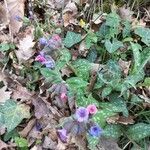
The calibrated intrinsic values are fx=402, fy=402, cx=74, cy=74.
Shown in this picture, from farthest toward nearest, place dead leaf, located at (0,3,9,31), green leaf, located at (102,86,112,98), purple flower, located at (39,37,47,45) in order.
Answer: dead leaf, located at (0,3,9,31), purple flower, located at (39,37,47,45), green leaf, located at (102,86,112,98)

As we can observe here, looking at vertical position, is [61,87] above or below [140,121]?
above

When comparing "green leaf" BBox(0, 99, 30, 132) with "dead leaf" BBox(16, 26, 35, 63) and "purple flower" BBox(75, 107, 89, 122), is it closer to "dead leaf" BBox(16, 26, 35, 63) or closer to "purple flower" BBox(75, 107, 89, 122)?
"dead leaf" BBox(16, 26, 35, 63)

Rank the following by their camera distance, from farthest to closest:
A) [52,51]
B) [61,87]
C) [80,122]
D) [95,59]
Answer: [95,59] < [52,51] < [61,87] < [80,122]

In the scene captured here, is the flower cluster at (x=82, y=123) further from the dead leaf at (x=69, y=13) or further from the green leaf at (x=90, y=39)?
the dead leaf at (x=69, y=13)

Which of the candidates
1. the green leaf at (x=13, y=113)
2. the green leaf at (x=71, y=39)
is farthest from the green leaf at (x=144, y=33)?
the green leaf at (x=13, y=113)

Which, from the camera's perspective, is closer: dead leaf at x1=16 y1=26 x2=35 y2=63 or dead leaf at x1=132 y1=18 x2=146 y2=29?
dead leaf at x1=16 y1=26 x2=35 y2=63

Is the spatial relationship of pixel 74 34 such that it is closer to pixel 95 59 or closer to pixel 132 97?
pixel 95 59

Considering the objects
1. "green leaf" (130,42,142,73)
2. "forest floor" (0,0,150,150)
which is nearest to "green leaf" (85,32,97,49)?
"forest floor" (0,0,150,150)

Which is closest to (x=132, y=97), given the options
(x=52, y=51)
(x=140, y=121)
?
(x=140, y=121)
